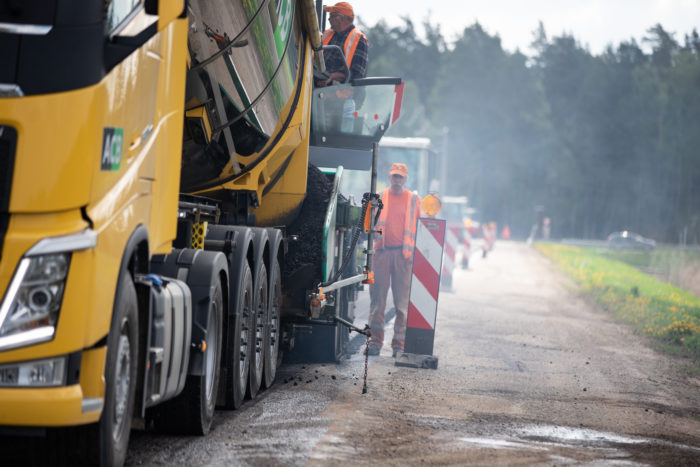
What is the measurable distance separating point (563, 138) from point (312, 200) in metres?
96.6

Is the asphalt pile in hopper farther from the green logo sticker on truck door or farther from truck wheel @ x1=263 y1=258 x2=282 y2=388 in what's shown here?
the green logo sticker on truck door

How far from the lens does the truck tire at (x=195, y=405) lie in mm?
6309

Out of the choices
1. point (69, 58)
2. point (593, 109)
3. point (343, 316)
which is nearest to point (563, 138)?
point (593, 109)

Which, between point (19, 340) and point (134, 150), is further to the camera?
point (134, 150)

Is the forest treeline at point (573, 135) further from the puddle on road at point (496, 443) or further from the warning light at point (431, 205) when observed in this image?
the puddle on road at point (496, 443)

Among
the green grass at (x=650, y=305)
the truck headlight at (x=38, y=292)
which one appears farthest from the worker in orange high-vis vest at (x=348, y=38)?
the truck headlight at (x=38, y=292)

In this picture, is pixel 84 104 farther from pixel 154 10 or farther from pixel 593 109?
pixel 593 109

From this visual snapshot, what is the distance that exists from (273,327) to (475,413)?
205cm

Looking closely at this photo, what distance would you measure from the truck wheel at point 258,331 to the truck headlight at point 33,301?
3747 millimetres

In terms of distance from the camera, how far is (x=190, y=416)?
634 centimetres

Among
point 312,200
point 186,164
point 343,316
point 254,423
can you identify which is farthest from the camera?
point 343,316

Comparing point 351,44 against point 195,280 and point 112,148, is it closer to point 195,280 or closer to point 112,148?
point 195,280

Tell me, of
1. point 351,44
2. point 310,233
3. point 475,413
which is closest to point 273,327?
point 310,233

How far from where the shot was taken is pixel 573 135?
339 feet
